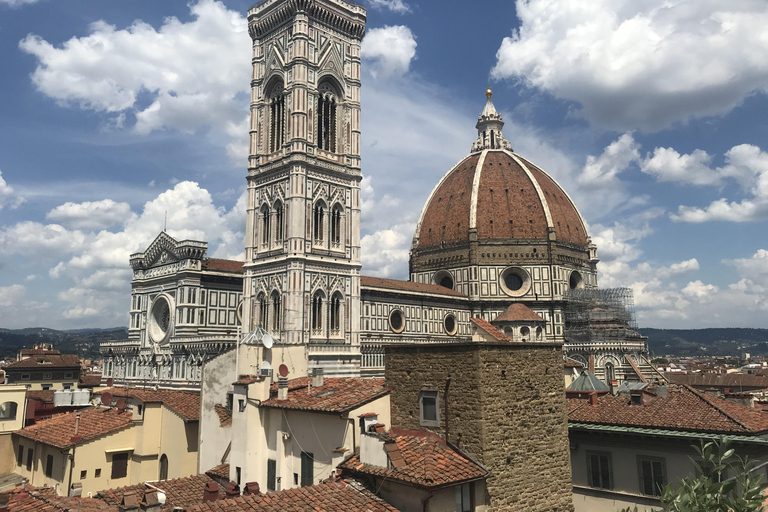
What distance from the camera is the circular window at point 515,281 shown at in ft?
232

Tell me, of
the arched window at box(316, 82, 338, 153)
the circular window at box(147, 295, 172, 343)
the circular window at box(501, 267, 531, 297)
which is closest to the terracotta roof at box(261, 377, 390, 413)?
the arched window at box(316, 82, 338, 153)

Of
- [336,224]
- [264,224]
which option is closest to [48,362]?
[264,224]

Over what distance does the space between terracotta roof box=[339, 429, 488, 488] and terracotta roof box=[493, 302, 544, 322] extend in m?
50.4

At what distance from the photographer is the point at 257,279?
165 ft

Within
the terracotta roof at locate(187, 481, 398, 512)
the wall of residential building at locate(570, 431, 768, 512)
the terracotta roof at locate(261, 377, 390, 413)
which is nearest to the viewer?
the terracotta roof at locate(187, 481, 398, 512)

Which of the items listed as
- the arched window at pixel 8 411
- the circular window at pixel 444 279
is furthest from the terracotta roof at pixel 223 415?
the circular window at pixel 444 279

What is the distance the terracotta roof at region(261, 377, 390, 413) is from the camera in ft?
48.7

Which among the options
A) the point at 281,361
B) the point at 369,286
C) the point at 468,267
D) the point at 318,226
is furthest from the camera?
the point at 468,267

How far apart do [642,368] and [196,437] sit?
162 feet

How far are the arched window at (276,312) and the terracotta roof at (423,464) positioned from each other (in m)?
35.0

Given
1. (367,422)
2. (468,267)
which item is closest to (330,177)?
(468,267)

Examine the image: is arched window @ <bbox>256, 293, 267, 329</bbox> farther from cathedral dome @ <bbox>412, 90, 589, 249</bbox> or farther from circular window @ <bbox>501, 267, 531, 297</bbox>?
circular window @ <bbox>501, 267, 531, 297</bbox>

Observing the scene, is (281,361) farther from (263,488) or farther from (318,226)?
(318,226)

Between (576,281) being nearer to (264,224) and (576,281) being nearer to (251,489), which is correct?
(264,224)
